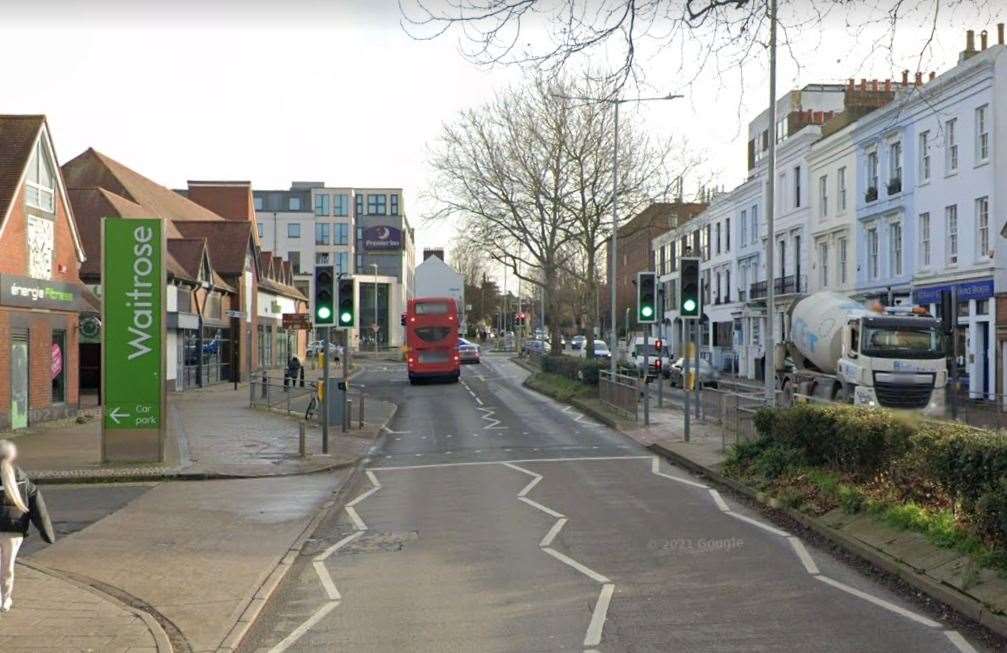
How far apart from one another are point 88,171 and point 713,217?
36.5 m

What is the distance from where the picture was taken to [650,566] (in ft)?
33.2

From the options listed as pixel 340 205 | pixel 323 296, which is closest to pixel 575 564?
pixel 323 296

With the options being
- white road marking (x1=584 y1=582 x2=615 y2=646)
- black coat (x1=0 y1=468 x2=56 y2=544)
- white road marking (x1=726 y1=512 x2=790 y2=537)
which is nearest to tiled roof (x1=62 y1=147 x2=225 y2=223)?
white road marking (x1=726 y1=512 x2=790 y2=537)

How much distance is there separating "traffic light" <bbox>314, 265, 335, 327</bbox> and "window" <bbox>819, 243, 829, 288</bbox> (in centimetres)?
2977

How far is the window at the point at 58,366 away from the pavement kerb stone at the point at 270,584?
1325 cm

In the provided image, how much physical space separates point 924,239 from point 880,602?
29825 millimetres

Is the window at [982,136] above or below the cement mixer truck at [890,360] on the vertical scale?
above

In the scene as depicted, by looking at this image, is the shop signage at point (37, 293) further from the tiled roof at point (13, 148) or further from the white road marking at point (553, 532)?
the white road marking at point (553, 532)

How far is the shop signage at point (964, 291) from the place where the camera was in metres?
31.3

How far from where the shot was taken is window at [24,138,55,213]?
2431 centimetres

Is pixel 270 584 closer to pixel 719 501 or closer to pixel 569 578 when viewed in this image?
pixel 569 578

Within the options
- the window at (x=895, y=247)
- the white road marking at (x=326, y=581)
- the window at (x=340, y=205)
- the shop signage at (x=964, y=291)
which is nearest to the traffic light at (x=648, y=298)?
the shop signage at (x=964, y=291)

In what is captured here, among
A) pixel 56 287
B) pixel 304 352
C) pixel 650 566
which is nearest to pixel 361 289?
pixel 304 352

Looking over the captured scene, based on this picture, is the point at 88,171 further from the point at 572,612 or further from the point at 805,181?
the point at 572,612
